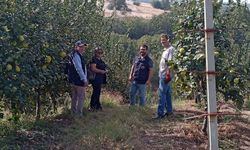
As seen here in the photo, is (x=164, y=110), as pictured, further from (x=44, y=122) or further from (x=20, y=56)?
(x=20, y=56)

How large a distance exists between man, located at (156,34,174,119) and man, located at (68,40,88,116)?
1.36 m

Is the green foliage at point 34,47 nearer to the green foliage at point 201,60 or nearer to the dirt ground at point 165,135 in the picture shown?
the dirt ground at point 165,135

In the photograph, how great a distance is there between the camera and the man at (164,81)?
26.5 feet

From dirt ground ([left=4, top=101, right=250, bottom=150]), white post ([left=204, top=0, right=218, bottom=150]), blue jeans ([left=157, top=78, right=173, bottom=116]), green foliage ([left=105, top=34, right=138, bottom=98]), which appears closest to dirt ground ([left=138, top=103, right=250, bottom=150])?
dirt ground ([left=4, top=101, right=250, bottom=150])

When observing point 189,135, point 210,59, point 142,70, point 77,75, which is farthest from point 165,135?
point 210,59

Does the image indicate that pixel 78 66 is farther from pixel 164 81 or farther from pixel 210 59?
pixel 210 59

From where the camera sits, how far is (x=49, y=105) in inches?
329

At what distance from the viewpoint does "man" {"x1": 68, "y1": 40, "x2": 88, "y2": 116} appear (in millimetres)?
7914

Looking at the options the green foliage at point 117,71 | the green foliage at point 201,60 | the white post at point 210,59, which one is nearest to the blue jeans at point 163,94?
the green foliage at point 201,60

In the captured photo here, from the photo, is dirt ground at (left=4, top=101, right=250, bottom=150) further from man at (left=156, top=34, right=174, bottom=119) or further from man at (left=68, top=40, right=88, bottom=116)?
man at (left=68, top=40, right=88, bottom=116)

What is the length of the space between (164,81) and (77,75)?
1.55m

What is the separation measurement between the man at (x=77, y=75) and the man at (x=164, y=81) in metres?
1.36

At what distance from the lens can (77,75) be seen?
7.97 metres

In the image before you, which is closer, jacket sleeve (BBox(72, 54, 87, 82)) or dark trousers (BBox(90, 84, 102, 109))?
jacket sleeve (BBox(72, 54, 87, 82))
